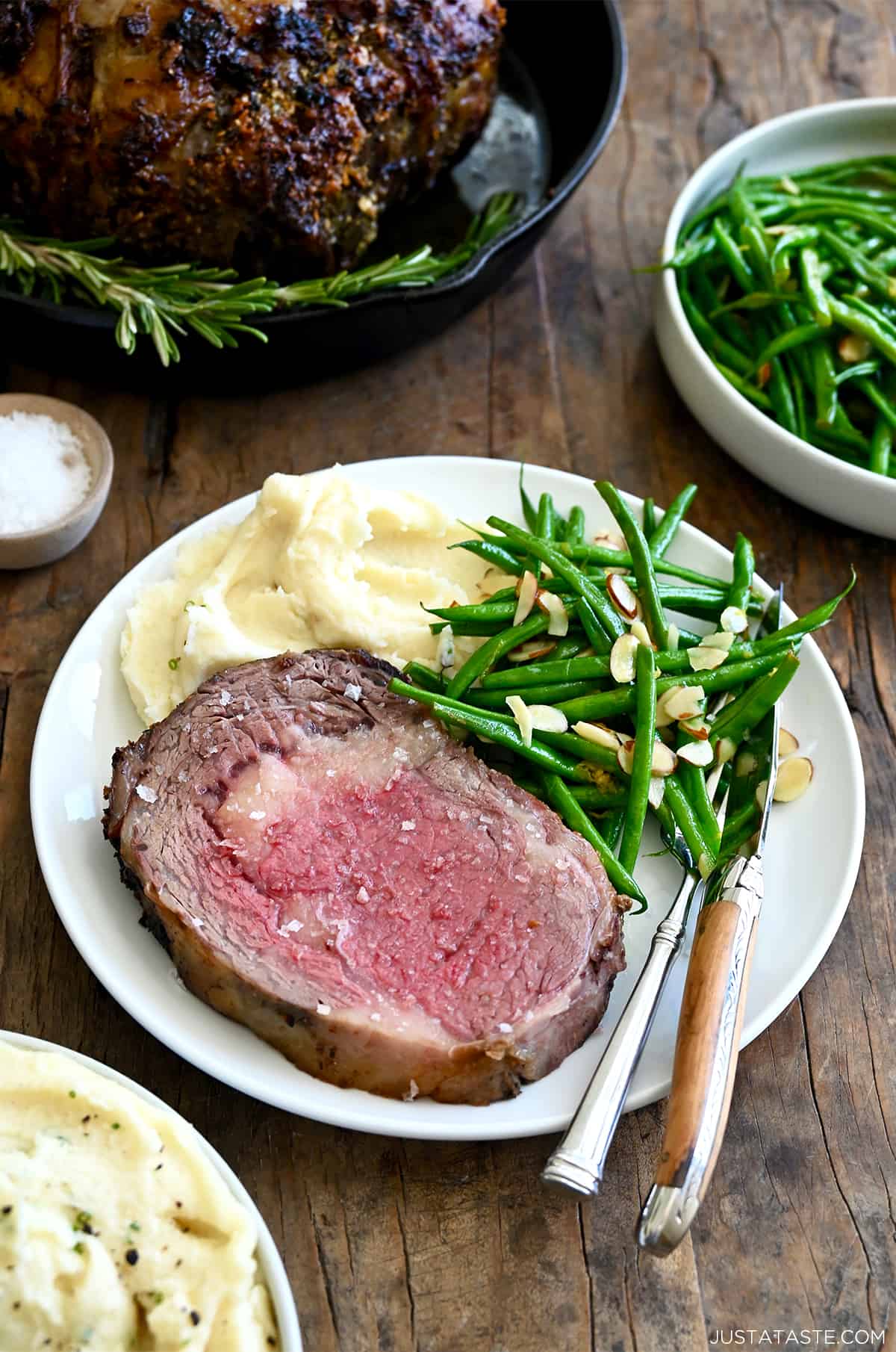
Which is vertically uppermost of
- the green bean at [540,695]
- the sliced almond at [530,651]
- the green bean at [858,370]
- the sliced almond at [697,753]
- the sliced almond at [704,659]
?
the green bean at [858,370]

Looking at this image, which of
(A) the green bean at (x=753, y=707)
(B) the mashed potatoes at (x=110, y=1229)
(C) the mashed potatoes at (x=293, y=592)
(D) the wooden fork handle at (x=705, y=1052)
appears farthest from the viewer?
(C) the mashed potatoes at (x=293, y=592)

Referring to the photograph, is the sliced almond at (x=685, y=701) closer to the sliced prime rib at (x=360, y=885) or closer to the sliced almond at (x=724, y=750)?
the sliced almond at (x=724, y=750)

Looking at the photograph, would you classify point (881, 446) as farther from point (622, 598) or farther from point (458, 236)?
point (458, 236)

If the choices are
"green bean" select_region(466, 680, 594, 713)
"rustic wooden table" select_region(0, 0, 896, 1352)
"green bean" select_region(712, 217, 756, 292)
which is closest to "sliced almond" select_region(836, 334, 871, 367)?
"green bean" select_region(712, 217, 756, 292)

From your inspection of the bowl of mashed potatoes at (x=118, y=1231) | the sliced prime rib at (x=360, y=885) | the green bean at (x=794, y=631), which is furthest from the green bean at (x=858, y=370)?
the bowl of mashed potatoes at (x=118, y=1231)

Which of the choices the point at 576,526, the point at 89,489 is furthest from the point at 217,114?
the point at 576,526

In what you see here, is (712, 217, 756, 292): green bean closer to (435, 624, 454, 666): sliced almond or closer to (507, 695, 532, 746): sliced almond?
(435, 624, 454, 666): sliced almond
